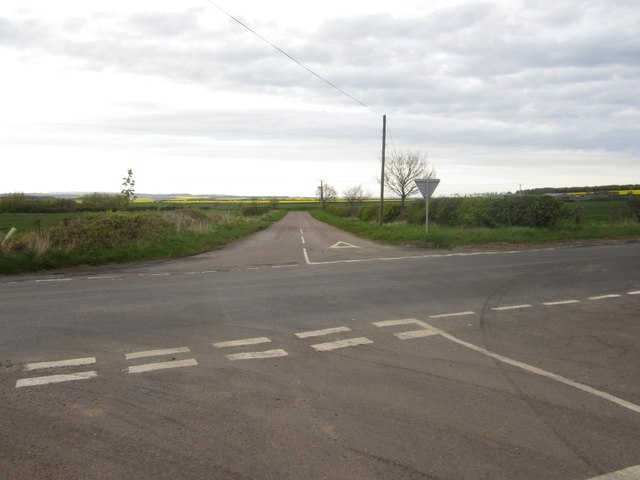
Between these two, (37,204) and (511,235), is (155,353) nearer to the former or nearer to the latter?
(511,235)

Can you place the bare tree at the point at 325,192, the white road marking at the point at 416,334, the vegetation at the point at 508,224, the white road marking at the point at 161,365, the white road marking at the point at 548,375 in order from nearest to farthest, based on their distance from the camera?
the white road marking at the point at 548,375, the white road marking at the point at 161,365, the white road marking at the point at 416,334, the vegetation at the point at 508,224, the bare tree at the point at 325,192

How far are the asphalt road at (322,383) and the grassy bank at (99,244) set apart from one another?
4919 mm

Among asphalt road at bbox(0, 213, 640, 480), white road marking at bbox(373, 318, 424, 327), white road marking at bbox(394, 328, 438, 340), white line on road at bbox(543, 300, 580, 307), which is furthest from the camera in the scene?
white line on road at bbox(543, 300, 580, 307)

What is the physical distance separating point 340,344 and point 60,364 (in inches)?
123

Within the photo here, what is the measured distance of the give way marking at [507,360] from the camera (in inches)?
171

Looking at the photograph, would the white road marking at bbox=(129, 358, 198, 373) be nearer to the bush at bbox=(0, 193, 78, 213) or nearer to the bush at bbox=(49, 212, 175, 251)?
the bush at bbox=(49, 212, 175, 251)

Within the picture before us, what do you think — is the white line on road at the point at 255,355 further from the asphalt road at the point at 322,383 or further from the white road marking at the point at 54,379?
the white road marking at the point at 54,379

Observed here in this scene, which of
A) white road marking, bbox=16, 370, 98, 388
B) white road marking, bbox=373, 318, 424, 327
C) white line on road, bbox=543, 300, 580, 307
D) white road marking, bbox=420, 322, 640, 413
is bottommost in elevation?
white road marking, bbox=16, 370, 98, 388

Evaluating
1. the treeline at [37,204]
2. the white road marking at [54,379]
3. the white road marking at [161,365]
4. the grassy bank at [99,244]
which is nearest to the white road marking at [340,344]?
the white road marking at [161,365]

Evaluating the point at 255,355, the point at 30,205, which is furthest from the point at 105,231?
the point at 30,205

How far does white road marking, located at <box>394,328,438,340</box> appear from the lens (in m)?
6.32

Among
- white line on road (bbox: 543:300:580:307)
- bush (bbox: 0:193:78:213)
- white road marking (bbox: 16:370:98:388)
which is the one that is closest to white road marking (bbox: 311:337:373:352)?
white road marking (bbox: 16:370:98:388)

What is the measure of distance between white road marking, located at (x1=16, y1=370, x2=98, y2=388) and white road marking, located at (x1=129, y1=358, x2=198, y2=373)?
0.39 metres

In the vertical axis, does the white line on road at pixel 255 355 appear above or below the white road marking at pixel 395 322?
below
